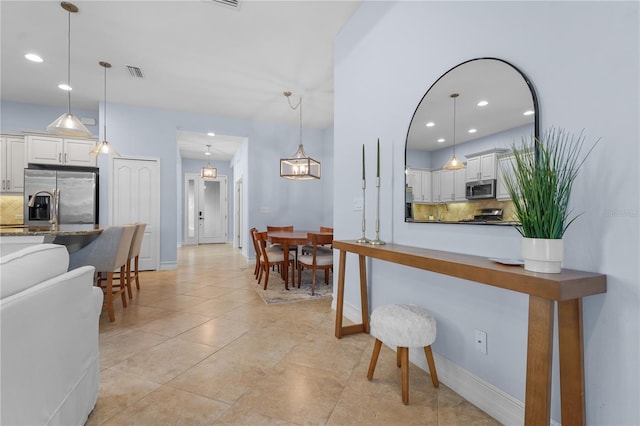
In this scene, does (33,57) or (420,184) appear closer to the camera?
Result: (420,184)

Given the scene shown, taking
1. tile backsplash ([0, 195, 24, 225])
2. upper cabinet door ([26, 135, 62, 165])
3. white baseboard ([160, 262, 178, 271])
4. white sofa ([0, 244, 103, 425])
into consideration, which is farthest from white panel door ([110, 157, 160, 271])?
white sofa ([0, 244, 103, 425])

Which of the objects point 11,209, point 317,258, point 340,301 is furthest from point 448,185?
point 11,209

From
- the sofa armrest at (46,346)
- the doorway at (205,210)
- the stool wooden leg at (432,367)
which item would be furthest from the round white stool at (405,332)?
the doorway at (205,210)

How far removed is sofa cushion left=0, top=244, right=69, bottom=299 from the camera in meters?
1.00

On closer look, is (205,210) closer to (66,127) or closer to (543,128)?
(66,127)

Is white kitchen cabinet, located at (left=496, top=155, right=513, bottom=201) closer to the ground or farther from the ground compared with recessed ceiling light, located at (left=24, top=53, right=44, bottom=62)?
closer to the ground

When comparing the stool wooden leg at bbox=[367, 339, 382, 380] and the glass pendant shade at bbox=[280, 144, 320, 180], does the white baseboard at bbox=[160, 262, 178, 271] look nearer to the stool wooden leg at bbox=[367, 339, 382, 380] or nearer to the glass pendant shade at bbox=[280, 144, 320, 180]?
the glass pendant shade at bbox=[280, 144, 320, 180]

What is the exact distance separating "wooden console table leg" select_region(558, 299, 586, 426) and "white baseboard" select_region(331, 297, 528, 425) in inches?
8.1

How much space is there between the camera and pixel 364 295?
264 centimetres

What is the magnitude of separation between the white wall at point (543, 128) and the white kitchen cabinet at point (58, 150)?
5.36 m

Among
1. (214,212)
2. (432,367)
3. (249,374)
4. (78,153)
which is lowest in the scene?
(249,374)

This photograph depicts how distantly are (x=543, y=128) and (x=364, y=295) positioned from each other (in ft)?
5.98

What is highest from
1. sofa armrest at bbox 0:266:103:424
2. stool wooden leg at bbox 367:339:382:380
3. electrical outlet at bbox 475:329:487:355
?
sofa armrest at bbox 0:266:103:424

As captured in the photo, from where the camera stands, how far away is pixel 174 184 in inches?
226
